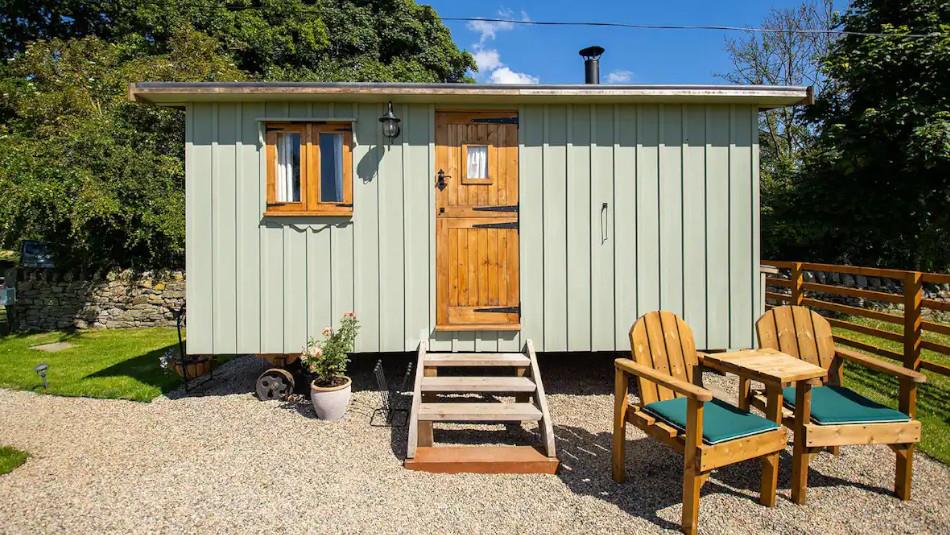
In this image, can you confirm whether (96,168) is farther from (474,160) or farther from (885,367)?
(885,367)

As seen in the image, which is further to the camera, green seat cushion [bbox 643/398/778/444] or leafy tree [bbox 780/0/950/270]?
leafy tree [bbox 780/0/950/270]

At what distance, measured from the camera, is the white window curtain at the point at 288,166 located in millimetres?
4527

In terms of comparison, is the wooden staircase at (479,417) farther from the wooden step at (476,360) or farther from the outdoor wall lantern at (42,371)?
the outdoor wall lantern at (42,371)

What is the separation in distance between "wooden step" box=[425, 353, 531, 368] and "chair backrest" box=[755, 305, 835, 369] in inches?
76.3

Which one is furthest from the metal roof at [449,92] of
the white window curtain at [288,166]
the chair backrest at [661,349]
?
the chair backrest at [661,349]

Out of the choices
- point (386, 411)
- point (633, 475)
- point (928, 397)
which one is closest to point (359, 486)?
Result: point (386, 411)

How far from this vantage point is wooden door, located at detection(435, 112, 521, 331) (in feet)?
15.1

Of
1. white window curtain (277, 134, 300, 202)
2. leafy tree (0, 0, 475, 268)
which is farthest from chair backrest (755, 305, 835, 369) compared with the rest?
leafy tree (0, 0, 475, 268)

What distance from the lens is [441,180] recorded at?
4.59 meters

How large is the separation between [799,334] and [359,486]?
3369 millimetres

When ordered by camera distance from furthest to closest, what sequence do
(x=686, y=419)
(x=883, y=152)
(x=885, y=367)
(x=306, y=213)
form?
1. (x=883, y=152)
2. (x=306, y=213)
3. (x=885, y=367)
4. (x=686, y=419)

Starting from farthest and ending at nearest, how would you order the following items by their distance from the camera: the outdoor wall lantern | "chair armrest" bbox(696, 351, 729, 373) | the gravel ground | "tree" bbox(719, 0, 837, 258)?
"tree" bbox(719, 0, 837, 258)
the outdoor wall lantern
"chair armrest" bbox(696, 351, 729, 373)
the gravel ground

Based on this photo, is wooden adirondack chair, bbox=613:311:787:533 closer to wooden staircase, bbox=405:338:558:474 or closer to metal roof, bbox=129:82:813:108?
wooden staircase, bbox=405:338:558:474

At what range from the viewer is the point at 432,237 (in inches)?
180
